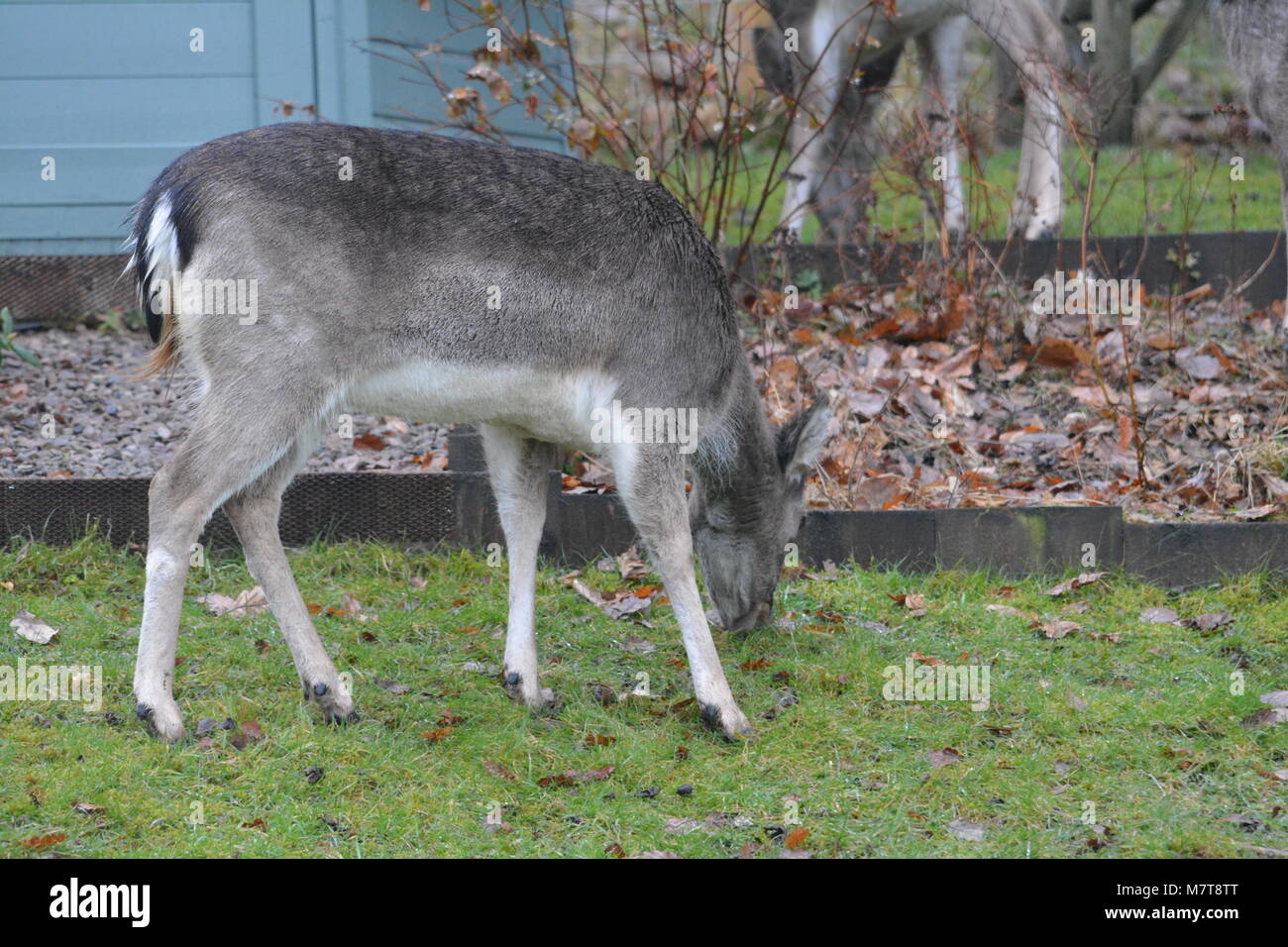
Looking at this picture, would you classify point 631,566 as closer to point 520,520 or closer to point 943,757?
point 520,520

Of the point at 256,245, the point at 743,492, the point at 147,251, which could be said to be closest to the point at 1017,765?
the point at 743,492

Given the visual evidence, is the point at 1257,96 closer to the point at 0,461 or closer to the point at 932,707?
the point at 932,707

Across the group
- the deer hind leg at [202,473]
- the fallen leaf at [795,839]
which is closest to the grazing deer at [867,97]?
the deer hind leg at [202,473]

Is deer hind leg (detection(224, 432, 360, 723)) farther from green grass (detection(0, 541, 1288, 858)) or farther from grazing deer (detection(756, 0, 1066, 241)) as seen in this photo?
grazing deer (detection(756, 0, 1066, 241))

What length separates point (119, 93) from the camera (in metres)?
8.91

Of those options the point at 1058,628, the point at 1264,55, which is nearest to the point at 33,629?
the point at 1058,628

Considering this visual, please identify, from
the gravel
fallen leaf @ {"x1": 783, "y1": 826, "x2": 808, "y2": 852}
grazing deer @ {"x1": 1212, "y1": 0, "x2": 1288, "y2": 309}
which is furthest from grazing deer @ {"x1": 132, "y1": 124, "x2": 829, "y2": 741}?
grazing deer @ {"x1": 1212, "y1": 0, "x2": 1288, "y2": 309}

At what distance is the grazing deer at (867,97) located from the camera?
28.4 feet

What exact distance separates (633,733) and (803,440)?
1363 mm

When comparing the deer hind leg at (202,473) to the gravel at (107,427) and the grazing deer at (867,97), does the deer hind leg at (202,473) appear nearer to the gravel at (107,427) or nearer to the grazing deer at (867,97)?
the gravel at (107,427)

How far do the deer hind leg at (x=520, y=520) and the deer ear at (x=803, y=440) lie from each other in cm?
89

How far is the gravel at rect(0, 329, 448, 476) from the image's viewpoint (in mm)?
6906

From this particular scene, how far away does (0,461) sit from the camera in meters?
6.79

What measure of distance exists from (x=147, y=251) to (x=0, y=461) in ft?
9.29
